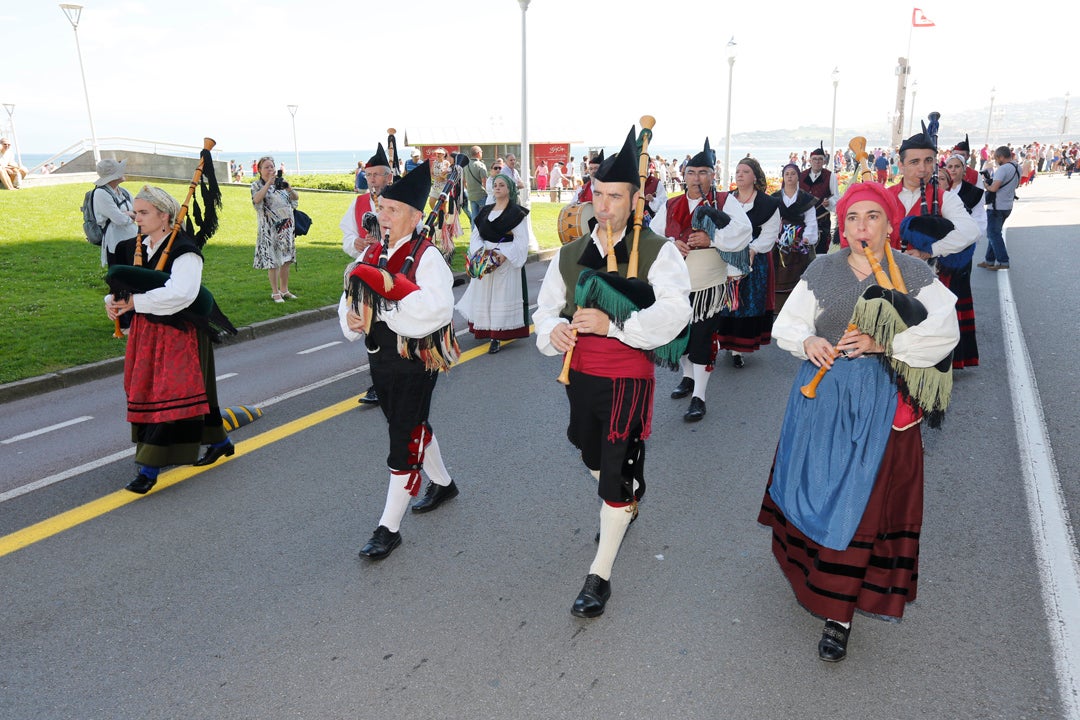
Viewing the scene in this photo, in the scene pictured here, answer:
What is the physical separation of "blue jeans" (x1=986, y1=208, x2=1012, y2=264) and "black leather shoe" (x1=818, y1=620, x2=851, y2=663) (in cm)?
1186

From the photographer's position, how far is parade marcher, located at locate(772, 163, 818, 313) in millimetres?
8562

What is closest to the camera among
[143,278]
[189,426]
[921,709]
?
[921,709]

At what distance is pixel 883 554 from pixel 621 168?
188cm

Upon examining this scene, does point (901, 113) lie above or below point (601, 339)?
above

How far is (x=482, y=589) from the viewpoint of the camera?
3.66 metres

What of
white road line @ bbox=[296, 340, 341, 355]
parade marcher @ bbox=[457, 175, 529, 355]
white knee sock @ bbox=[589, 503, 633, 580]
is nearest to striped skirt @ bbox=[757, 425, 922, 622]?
white knee sock @ bbox=[589, 503, 633, 580]

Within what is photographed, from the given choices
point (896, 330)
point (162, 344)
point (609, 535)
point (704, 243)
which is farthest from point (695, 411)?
point (162, 344)

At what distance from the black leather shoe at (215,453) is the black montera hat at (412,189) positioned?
7.86 feet

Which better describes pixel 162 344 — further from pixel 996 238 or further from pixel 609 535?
pixel 996 238

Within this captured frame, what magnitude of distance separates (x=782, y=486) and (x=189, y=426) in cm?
362

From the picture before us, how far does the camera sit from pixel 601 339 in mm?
3330

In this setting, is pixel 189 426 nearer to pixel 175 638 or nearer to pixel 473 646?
pixel 175 638

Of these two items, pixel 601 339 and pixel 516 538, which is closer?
pixel 601 339

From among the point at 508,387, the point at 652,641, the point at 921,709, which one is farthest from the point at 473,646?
the point at 508,387
